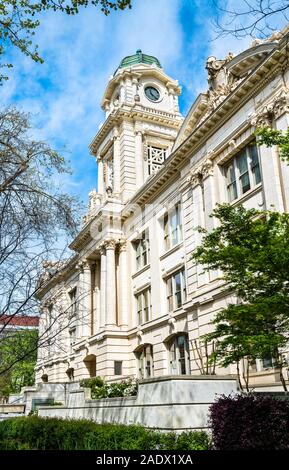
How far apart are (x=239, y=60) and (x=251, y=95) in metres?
2.33

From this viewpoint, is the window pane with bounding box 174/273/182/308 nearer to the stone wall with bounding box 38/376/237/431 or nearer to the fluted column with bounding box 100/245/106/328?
the fluted column with bounding box 100/245/106/328

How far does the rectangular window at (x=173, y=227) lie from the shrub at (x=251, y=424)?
16.6m

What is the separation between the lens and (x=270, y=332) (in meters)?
11.1

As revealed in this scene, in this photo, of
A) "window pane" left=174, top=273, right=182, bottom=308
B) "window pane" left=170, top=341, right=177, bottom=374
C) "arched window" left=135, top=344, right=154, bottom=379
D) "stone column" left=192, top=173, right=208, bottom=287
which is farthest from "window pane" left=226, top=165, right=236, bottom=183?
"arched window" left=135, top=344, right=154, bottom=379

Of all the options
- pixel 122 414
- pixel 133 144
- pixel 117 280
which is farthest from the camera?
pixel 133 144

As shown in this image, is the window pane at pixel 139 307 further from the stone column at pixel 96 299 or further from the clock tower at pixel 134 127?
the clock tower at pixel 134 127

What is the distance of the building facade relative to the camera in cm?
1995

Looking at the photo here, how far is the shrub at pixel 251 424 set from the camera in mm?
10516

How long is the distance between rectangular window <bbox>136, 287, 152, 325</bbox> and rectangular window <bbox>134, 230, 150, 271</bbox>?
2.05 m

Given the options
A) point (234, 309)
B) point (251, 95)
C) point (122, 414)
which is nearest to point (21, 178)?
point (234, 309)

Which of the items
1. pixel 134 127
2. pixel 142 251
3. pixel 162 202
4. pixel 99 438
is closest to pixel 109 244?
pixel 142 251

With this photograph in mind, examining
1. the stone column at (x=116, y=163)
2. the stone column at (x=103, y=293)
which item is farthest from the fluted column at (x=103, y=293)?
the stone column at (x=116, y=163)

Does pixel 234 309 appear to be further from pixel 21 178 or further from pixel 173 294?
pixel 173 294
